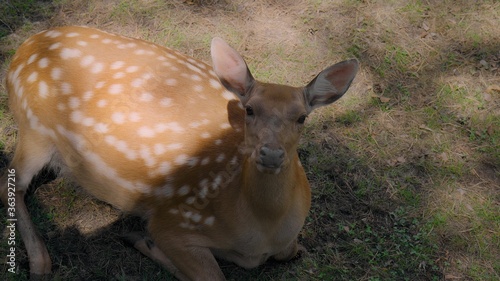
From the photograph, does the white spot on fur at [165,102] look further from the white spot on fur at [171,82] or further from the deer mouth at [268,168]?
the deer mouth at [268,168]

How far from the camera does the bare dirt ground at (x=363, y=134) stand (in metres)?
3.61

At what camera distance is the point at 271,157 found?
263 centimetres

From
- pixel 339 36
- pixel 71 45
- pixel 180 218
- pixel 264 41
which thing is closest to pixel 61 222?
pixel 180 218

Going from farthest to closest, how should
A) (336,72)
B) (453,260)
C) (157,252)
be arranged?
(453,260) → (157,252) → (336,72)

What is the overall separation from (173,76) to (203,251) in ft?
3.68

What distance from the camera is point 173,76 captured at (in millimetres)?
3529

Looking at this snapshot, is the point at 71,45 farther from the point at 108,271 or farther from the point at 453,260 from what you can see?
the point at 453,260

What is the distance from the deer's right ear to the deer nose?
1.74 feet

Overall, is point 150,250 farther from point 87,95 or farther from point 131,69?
point 131,69

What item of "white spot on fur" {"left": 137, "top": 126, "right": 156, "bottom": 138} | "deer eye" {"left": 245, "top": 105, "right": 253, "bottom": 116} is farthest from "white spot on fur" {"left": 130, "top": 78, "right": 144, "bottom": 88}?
"deer eye" {"left": 245, "top": 105, "right": 253, "bottom": 116}

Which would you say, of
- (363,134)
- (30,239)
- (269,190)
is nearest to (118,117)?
(30,239)

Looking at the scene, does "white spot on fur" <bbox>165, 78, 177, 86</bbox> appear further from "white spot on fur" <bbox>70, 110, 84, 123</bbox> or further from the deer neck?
the deer neck

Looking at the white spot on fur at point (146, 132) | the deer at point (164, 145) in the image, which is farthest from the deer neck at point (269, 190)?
the white spot on fur at point (146, 132)

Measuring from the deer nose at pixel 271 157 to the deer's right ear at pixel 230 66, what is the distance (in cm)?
53
